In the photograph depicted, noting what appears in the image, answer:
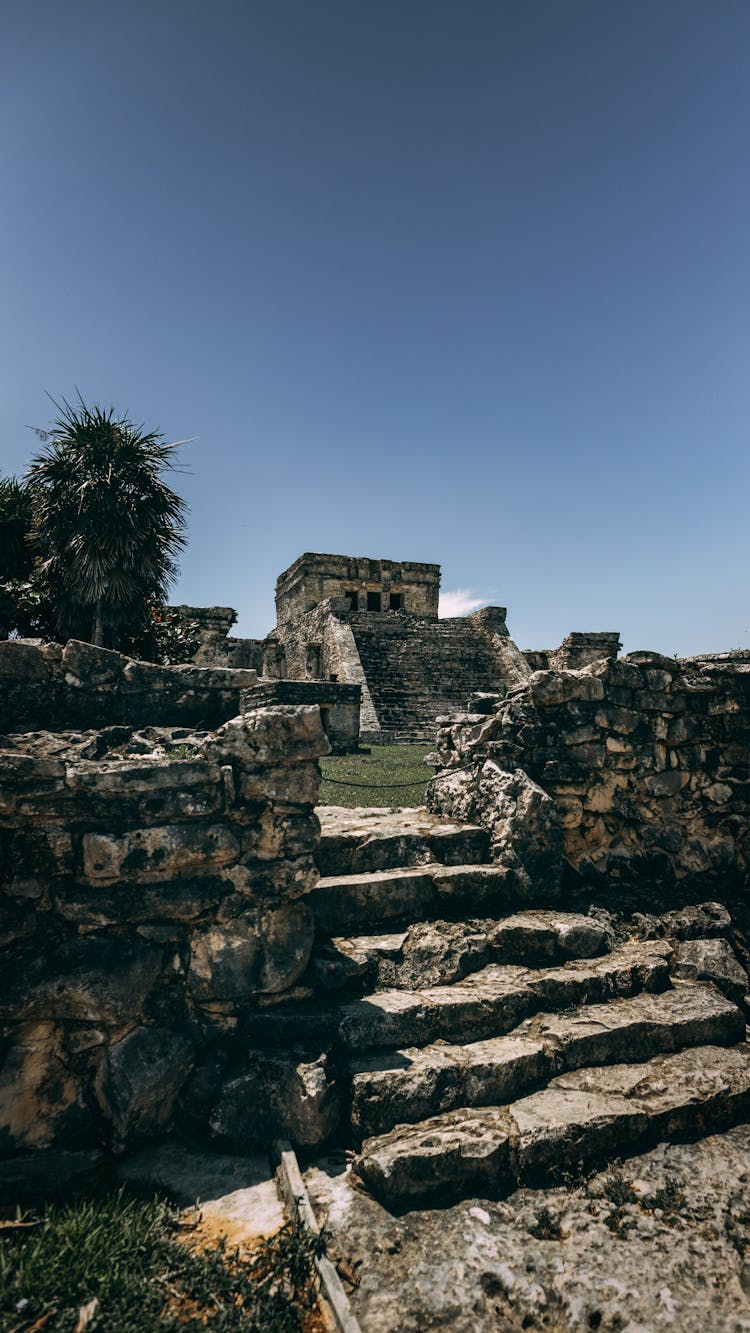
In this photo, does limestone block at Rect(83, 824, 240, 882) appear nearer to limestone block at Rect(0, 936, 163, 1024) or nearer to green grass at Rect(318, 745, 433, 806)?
limestone block at Rect(0, 936, 163, 1024)

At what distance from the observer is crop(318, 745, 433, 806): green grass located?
790cm

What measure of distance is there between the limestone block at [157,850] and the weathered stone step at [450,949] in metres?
0.97

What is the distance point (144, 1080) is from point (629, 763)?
14.5 ft

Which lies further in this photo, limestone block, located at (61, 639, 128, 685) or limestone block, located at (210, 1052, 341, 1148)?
limestone block, located at (61, 639, 128, 685)

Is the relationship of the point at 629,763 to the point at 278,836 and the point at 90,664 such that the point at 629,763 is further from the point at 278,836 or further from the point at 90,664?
the point at 90,664

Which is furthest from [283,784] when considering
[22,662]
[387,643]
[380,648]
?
[387,643]

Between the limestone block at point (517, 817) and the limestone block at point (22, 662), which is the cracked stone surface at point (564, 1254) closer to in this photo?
the limestone block at point (517, 817)

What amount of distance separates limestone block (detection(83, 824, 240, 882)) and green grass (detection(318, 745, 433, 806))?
229 centimetres

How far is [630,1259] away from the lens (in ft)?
8.99

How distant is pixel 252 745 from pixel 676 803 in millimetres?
4096

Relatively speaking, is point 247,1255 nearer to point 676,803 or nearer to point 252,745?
point 252,745

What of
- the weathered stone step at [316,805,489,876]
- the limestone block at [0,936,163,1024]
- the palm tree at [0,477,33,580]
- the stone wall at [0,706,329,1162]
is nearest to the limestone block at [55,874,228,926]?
the stone wall at [0,706,329,1162]

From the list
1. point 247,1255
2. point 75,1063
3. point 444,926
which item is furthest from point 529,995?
point 75,1063

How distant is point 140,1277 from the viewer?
8.05 ft
